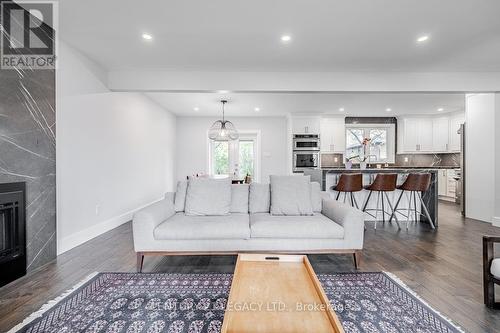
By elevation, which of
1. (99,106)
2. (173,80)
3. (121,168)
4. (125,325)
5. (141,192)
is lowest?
(125,325)

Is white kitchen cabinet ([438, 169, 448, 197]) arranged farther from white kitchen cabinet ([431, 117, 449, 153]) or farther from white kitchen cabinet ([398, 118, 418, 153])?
white kitchen cabinet ([398, 118, 418, 153])

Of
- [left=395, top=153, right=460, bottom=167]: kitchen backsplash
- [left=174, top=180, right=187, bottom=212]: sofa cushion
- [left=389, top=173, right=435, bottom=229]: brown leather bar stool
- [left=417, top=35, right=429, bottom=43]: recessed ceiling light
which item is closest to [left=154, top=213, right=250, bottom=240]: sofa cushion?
[left=174, top=180, right=187, bottom=212]: sofa cushion

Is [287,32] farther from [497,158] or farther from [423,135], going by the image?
[423,135]

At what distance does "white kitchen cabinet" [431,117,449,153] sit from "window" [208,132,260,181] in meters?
5.34

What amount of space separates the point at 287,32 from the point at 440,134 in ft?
22.5

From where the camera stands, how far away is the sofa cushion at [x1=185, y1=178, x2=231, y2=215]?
9.43 ft

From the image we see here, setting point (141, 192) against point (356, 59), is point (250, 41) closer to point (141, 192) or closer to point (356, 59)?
point (356, 59)

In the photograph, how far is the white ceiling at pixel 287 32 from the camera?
2.28 metres

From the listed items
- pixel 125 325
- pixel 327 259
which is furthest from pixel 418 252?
pixel 125 325

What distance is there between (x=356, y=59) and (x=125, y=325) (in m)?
3.95

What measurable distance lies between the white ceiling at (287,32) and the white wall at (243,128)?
3753mm

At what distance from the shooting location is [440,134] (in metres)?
7.09

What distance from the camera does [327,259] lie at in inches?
105

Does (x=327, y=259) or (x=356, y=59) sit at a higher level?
(x=356, y=59)
